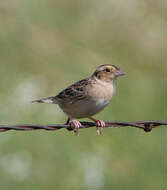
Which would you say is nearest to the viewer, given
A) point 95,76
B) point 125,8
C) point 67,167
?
point 95,76

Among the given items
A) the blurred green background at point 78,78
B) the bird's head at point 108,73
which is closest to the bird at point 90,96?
the bird's head at point 108,73

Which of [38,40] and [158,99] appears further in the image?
[38,40]

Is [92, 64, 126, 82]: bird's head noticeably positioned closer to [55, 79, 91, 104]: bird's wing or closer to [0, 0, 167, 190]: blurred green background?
[55, 79, 91, 104]: bird's wing

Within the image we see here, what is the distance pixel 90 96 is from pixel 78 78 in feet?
19.5

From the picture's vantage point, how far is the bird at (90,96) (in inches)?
372

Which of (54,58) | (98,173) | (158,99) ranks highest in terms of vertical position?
(54,58)

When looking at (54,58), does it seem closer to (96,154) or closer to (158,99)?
(158,99)

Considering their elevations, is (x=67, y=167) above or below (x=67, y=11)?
below

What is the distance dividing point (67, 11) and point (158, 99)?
4.93 m

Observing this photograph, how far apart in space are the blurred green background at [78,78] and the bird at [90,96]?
155 cm

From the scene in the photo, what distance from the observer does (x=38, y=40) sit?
17.4m

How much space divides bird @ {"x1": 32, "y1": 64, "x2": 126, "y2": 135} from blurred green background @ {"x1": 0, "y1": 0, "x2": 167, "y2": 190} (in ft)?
5.08


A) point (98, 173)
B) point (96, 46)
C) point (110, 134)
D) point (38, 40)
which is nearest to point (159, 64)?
point (96, 46)

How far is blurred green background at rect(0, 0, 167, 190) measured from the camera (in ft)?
37.0
